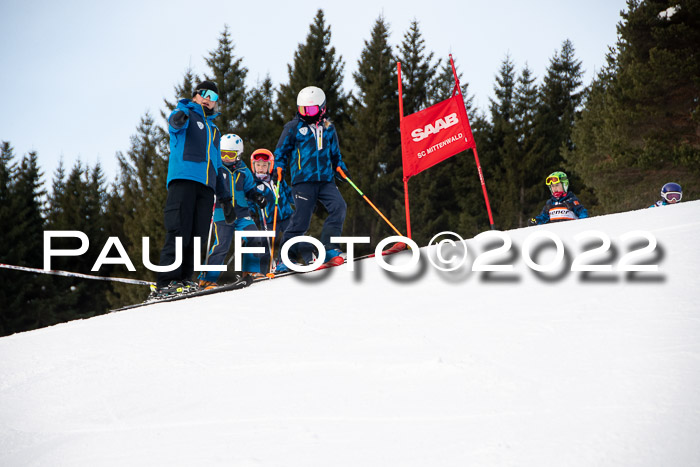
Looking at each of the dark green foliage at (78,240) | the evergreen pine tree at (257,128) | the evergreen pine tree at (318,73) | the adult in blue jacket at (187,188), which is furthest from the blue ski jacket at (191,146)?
the dark green foliage at (78,240)

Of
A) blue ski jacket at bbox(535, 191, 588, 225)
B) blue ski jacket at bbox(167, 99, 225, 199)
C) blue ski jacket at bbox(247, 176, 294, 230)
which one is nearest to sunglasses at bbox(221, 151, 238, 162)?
blue ski jacket at bbox(247, 176, 294, 230)

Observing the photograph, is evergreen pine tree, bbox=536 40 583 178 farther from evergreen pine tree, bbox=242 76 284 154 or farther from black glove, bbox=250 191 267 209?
black glove, bbox=250 191 267 209

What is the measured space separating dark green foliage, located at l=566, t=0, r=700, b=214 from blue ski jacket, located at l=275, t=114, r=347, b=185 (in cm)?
1540

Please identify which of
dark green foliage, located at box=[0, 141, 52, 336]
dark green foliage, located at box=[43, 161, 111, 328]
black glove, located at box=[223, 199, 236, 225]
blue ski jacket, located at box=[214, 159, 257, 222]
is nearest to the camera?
black glove, located at box=[223, 199, 236, 225]

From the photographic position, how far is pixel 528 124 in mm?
31672

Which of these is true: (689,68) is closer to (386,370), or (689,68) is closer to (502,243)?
(502,243)

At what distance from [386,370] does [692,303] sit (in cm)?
164

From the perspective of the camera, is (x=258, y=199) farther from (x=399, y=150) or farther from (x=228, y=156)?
(x=399, y=150)

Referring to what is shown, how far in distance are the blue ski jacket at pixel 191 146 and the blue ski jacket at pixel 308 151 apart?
1.03 meters

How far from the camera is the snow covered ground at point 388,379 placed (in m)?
1.74

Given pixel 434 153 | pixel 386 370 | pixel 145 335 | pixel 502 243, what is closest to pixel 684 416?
pixel 386 370

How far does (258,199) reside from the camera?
666cm

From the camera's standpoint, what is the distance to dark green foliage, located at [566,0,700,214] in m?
18.1

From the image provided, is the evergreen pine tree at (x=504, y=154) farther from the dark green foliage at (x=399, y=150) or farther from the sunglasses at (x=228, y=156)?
the sunglasses at (x=228, y=156)
